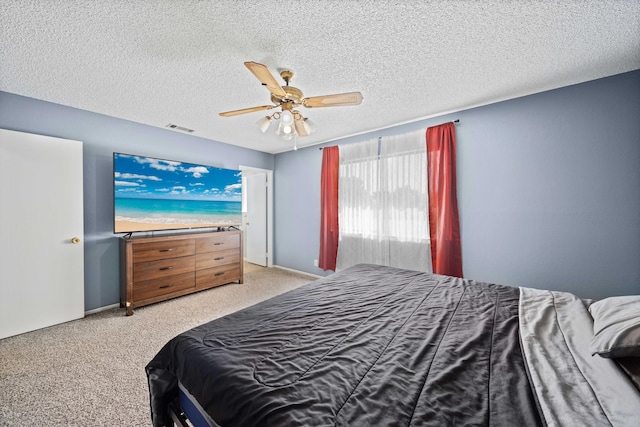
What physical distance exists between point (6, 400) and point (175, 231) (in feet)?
7.80

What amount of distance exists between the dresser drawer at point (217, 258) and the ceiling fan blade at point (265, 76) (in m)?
2.74

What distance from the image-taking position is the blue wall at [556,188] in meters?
2.22

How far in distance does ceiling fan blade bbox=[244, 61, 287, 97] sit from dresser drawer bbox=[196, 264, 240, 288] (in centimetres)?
289

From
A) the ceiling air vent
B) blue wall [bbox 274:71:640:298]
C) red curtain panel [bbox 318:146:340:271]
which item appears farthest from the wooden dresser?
blue wall [bbox 274:71:640:298]

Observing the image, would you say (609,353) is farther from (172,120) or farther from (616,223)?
(172,120)

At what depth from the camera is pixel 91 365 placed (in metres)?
2.00

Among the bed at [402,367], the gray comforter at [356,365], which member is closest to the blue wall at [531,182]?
the bed at [402,367]

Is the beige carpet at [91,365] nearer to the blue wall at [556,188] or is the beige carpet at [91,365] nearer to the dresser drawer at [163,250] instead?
the dresser drawer at [163,250]

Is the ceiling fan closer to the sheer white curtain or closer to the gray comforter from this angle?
the gray comforter

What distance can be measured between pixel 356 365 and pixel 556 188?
2837 millimetres

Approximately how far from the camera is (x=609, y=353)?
3.03 feet

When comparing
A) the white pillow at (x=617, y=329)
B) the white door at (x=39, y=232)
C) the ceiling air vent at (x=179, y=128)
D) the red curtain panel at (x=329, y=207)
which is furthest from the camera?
the red curtain panel at (x=329, y=207)

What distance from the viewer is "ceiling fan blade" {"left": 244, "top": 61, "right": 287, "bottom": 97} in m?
1.55

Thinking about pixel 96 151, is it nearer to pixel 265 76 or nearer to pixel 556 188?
pixel 265 76
